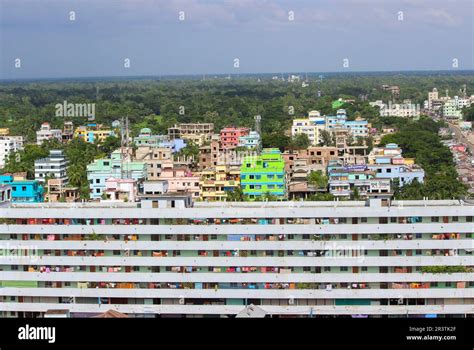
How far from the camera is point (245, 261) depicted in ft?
18.3

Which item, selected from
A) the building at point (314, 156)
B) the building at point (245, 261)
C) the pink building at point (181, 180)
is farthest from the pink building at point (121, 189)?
the building at point (314, 156)

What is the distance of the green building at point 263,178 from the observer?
1022cm

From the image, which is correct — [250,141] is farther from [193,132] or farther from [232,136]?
[193,132]

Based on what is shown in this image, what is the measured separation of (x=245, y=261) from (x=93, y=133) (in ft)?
36.2

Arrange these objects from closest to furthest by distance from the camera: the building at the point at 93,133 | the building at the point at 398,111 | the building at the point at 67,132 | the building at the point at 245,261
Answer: the building at the point at 245,261, the building at the point at 93,133, the building at the point at 67,132, the building at the point at 398,111

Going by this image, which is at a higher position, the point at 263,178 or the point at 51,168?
the point at 51,168

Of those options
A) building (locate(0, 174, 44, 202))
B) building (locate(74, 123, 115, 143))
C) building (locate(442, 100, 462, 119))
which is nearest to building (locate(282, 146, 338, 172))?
building (locate(0, 174, 44, 202))

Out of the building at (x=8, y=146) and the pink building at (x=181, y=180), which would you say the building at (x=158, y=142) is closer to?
the building at (x=8, y=146)

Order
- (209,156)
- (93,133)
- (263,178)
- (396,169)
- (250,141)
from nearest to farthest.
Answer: (263,178), (396,169), (209,156), (250,141), (93,133)

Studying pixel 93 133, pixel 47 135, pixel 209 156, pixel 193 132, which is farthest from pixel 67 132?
pixel 209 156

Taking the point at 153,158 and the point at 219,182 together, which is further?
the point at 153,158

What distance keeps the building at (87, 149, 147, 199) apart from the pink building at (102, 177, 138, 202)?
2.40ft

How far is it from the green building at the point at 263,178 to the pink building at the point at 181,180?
0.71m

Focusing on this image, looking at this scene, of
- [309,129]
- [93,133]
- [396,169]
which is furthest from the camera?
[309,129]
